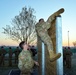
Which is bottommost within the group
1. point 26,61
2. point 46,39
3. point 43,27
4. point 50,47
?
point 26,61

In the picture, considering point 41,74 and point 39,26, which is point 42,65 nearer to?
point 41,74

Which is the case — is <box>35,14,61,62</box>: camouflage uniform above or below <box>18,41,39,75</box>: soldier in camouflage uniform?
above

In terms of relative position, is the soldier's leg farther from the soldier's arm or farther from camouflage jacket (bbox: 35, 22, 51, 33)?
the soldier's arm

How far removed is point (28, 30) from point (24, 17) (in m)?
2.19

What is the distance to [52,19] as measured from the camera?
5.15 metres

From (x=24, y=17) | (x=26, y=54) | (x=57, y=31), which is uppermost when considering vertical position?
(x=24, y=17)

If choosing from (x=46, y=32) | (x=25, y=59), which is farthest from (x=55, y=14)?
(x=25, y=59)

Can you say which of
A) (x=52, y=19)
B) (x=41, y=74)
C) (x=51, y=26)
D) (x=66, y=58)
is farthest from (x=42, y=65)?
(x=66, y=58)

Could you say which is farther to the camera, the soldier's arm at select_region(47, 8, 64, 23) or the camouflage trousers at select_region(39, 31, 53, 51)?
the camouflage trousers at select_region(39, 31, 53, 51)

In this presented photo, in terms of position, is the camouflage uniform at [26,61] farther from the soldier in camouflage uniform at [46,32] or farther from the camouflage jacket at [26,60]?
the soldier in camouflage uniform at [46,32]

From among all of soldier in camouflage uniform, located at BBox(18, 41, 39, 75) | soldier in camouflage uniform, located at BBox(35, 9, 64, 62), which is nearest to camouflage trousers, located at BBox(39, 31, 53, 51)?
soldier in camouflage uniform, located at BBox(35, 9, 64, 62)

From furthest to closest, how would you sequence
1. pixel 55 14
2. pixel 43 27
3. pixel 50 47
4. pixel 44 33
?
pixel 43 27 < pixel 44 33 < pixel 55 14 < pixel 50 47

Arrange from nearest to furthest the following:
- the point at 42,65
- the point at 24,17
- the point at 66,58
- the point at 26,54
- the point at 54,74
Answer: the point at 54,74, the point at 26,54, the point at 42,65, the point at 66,58, the point at 24,17

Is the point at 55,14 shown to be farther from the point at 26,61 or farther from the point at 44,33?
the point at 26,61
